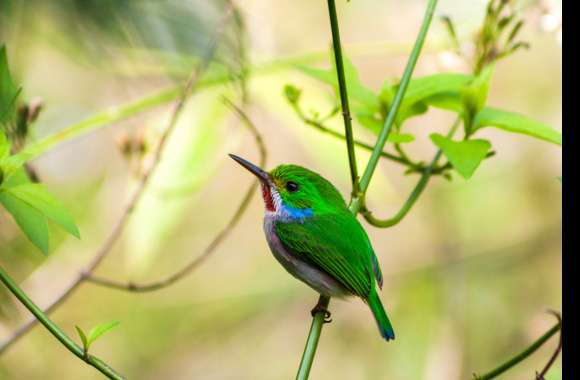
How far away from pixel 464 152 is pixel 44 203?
0.51 metres

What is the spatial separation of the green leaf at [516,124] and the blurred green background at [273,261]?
31.2 inches

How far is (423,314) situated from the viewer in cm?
278

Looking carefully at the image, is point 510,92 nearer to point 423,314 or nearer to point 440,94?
point 423,314

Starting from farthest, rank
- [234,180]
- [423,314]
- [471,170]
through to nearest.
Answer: [234,180] < [423,314] < [471,170]

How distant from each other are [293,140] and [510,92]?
0.80 metres

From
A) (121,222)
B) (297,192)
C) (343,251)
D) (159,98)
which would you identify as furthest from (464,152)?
(159,98)

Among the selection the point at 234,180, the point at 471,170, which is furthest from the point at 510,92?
the point at 471,170

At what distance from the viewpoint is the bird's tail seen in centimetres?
125

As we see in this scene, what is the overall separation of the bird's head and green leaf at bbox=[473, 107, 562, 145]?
0.99ft

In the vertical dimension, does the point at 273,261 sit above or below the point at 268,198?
above

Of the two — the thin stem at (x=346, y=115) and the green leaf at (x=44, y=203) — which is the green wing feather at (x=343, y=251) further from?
the green leaf at (x=44, y=203)

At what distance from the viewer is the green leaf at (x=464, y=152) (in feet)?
3.40

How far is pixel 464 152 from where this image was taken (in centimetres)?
107

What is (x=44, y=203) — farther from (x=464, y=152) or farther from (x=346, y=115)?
(x=464, y=152)
